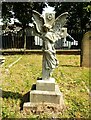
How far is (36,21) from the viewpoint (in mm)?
5676

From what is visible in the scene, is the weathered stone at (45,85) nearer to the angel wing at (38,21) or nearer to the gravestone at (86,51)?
the angel wing at (38,21)

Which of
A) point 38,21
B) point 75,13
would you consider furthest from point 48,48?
point 75,13

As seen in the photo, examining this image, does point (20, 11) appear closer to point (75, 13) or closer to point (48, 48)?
point (75, 13)

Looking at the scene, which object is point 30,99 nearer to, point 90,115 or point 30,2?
point 90,115

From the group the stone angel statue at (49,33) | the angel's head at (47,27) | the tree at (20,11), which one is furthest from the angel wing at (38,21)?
the tree at (20,11)

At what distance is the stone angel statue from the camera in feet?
18.5

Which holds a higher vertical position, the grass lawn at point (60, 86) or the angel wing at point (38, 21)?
the angel wing at point (38, 21)

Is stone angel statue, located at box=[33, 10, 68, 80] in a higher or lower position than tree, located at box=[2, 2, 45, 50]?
lower

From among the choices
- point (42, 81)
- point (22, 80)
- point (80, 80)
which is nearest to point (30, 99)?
point (42, 81)

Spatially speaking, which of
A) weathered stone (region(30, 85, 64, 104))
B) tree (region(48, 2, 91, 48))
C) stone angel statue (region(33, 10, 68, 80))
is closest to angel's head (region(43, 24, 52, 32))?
stone angel statue (region(33, 10, 68, 80))

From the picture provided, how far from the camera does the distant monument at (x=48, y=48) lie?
561 centimetres

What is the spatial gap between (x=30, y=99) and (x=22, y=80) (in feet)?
8.83

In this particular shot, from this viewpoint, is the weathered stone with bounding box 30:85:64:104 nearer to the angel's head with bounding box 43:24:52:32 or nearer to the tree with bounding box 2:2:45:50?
the angel's head with bounding box 43:24:52:32

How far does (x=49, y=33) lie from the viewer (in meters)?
5.67
